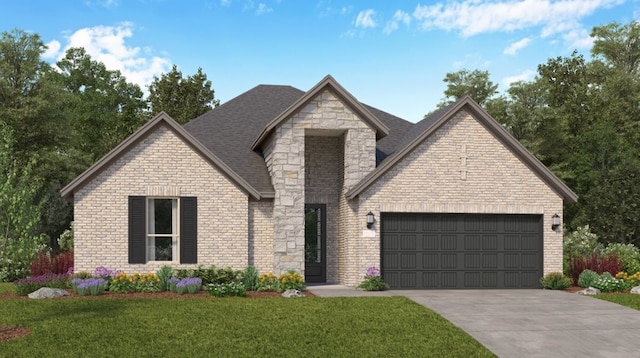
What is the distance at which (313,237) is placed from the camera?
1051 inches

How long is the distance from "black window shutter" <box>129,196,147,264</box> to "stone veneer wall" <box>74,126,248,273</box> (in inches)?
6.7

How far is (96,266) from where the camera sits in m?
19.1

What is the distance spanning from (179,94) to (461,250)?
26695mm

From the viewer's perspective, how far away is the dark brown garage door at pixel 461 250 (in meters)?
20.2

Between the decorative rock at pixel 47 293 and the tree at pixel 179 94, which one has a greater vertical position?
the tree at pixel 179 94

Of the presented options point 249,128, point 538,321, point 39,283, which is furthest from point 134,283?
point 538,321

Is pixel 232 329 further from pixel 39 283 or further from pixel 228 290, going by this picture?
pixel 39 283

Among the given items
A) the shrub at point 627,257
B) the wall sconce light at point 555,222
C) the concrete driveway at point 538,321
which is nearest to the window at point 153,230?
the concrete driveway at point 538,321

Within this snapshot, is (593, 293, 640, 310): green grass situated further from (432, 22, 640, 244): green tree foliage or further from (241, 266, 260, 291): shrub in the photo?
(432, 22, 640, 244): green tree foliage

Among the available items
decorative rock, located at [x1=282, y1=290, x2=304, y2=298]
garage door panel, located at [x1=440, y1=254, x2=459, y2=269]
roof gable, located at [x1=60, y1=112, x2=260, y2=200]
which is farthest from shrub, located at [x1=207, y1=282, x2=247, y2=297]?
garage door panel, located at [x1=440, y1=254, x2=459, y2=269]

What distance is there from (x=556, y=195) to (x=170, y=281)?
12359 mm

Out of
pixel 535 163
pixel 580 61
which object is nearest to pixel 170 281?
pixel 535 163

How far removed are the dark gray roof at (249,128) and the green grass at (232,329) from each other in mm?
6155

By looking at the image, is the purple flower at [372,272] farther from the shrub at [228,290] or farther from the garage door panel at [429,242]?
the shrub at [228,290]
